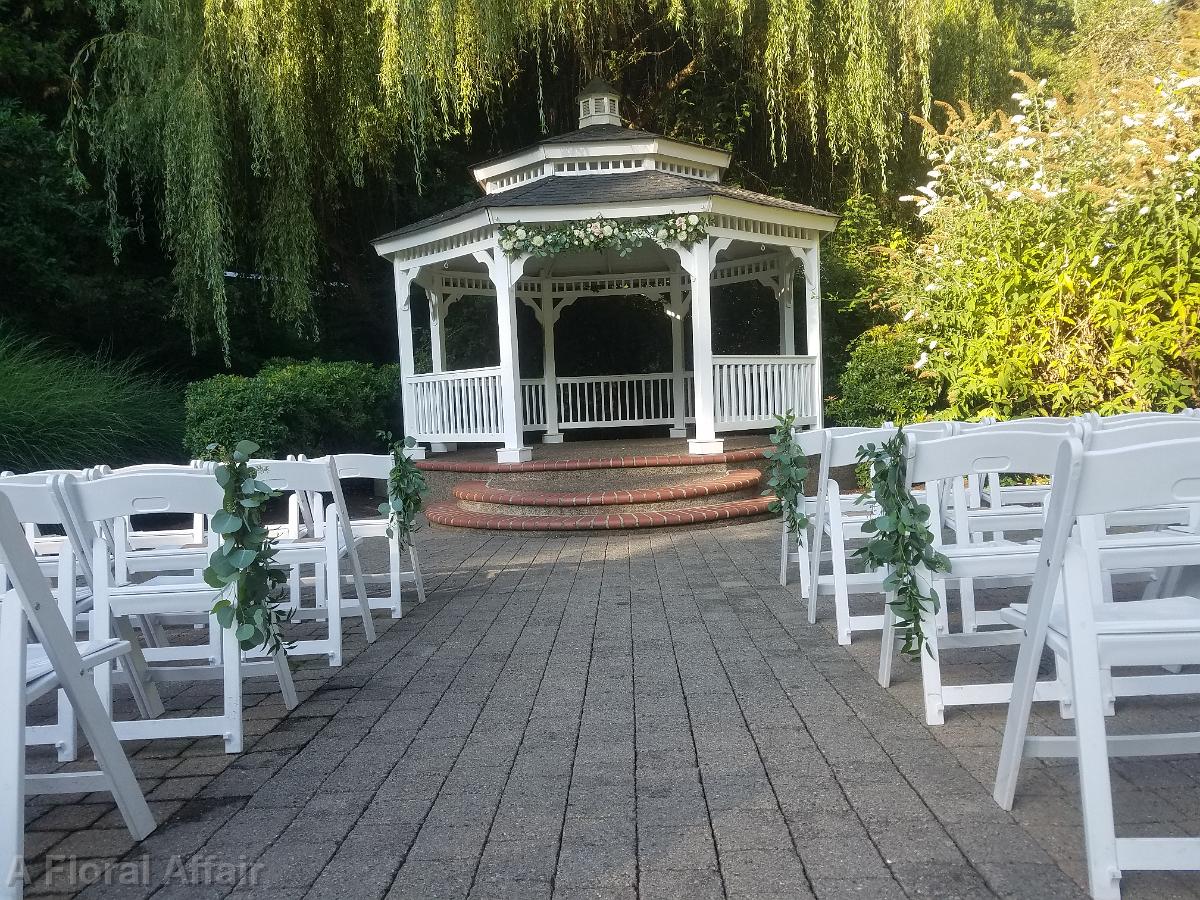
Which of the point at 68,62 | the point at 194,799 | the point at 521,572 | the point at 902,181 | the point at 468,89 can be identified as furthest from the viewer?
the point at 902,181

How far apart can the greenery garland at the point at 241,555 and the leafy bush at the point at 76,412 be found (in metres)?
6.88

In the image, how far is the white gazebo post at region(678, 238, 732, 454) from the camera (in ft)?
32.4

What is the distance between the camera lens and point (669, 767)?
2.97m

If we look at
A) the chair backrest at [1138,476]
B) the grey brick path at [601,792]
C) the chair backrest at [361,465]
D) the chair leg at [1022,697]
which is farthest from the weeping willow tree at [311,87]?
the chair backrest at [1138,476]

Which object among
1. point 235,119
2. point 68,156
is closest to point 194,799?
point 235,119

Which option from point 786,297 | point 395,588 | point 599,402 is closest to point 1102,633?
point 395,588

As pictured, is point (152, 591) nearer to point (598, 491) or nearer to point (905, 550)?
point (905, 550)

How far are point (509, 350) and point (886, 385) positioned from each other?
15.1 feet

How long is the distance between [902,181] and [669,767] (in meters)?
13.8

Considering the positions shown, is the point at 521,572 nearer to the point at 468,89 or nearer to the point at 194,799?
the point at 194,799

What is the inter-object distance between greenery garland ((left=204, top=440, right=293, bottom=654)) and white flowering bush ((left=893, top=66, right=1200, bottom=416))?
23.0 feet

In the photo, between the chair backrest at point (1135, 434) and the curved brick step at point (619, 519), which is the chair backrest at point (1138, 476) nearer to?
the chair backrest at point (1135, 434)

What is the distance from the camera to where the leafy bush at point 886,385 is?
36.3ft

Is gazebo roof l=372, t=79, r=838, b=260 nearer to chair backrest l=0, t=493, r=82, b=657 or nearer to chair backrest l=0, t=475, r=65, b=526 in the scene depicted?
chair backrest l=0, t=475, r=65, b=526
